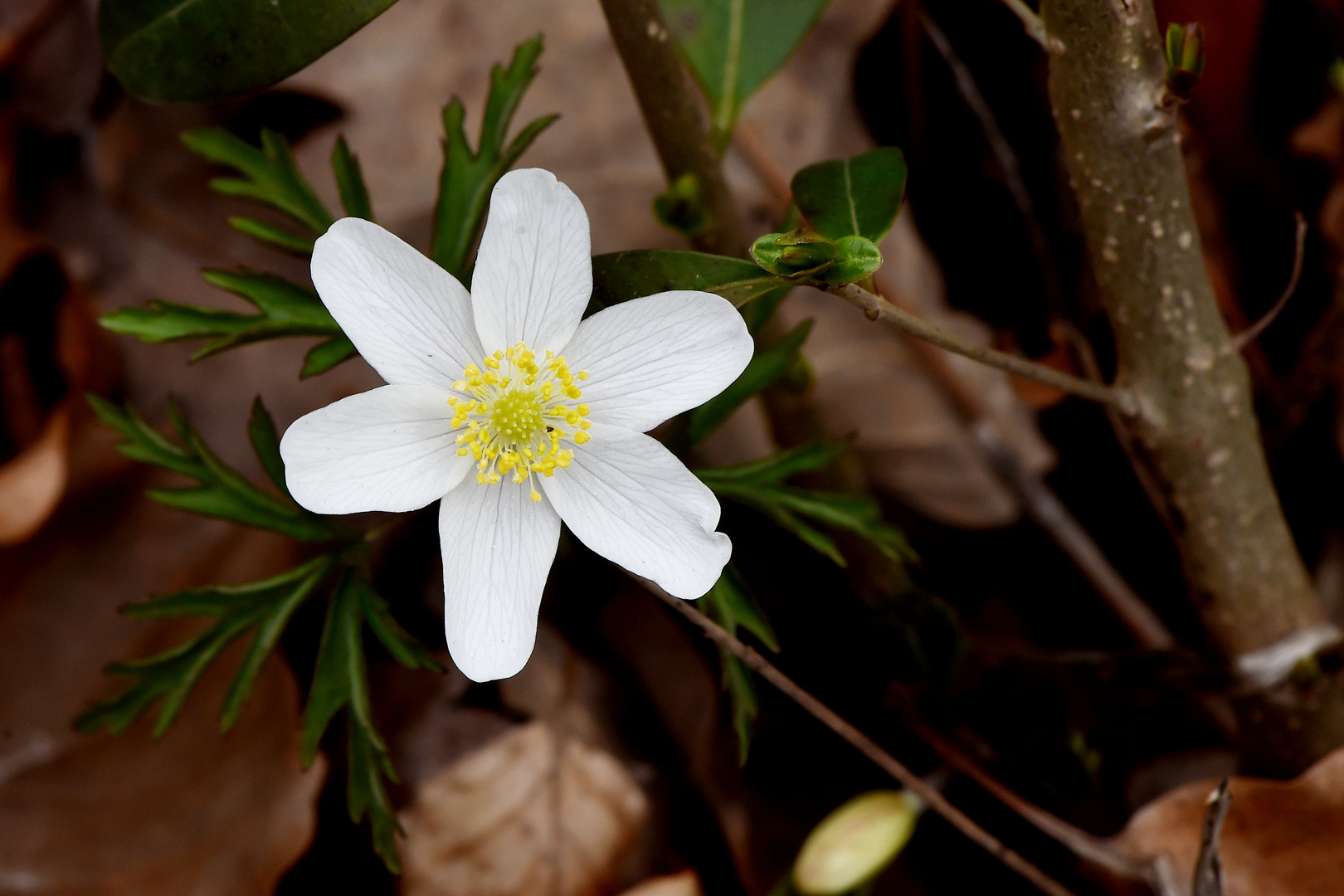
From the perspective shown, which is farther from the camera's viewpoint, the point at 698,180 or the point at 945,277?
the point at 945,277

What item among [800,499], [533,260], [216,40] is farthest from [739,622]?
[216,40]

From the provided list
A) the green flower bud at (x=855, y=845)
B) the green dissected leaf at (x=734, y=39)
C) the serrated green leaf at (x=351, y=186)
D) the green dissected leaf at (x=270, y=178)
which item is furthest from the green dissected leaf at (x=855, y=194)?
the green flower bud at (x=855, y=845)

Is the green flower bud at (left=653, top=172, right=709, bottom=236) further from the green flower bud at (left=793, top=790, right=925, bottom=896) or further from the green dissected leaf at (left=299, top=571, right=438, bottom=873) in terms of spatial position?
the green flower bud at (left=793, top=790, right=925, bottom=896)

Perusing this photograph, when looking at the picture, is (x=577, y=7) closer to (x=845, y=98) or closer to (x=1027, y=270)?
(x=845, y=98)

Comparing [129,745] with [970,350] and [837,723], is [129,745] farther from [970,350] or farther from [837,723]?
[970,350]

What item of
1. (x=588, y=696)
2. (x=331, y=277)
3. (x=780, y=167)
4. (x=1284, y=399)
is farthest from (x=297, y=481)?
(x=1284, y=399)

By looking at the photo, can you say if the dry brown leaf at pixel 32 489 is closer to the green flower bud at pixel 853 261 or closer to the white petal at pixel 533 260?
the white petal at pixel 533 260

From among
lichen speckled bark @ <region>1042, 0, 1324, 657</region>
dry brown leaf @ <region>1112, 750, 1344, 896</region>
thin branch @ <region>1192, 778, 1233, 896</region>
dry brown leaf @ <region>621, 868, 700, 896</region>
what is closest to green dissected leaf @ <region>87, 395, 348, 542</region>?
dry brown leaf @ <region>621, 868, 700, 896</region>
